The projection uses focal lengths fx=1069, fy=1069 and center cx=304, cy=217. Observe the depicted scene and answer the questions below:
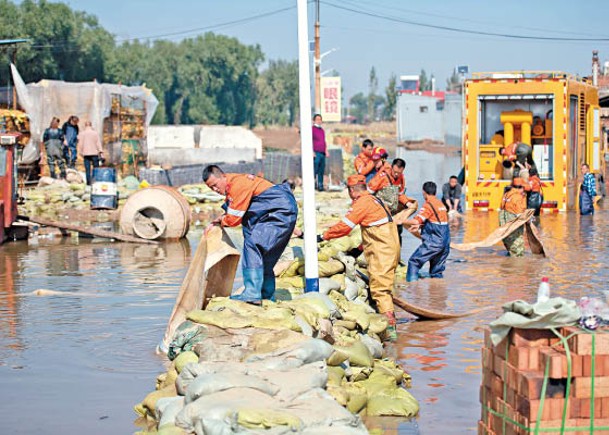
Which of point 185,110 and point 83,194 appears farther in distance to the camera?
point 185,110

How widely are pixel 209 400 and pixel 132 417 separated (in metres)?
1.41

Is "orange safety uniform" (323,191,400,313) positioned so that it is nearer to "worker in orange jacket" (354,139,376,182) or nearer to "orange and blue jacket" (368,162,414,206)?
"orange and blue jacket" (368,162,414,206)

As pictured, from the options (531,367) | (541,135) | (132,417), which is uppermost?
(541,135)

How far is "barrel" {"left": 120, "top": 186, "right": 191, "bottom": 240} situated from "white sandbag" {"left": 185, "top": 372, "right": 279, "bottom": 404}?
11.9 metres

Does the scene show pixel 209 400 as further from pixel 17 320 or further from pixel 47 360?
pixel 17 320

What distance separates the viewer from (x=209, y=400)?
230 inches

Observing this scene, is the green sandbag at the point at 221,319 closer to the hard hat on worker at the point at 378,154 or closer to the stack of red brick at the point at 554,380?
the stack of red brick at the point at 554,380

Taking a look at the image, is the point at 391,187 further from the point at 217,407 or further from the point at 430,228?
the point at 217,407

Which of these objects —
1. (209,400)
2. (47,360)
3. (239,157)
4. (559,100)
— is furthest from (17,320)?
(239,157)

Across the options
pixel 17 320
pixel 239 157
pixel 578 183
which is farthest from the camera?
pixel 239 157

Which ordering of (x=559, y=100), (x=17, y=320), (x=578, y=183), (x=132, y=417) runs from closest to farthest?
(x=132, y=417) < (x=17, y=320) < (x=559, y=100) < (x=578, y=183)

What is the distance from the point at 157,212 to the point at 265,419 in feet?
42.7

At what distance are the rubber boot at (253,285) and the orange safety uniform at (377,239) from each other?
1.35 meters

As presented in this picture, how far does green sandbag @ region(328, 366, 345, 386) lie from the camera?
6.98 meters
